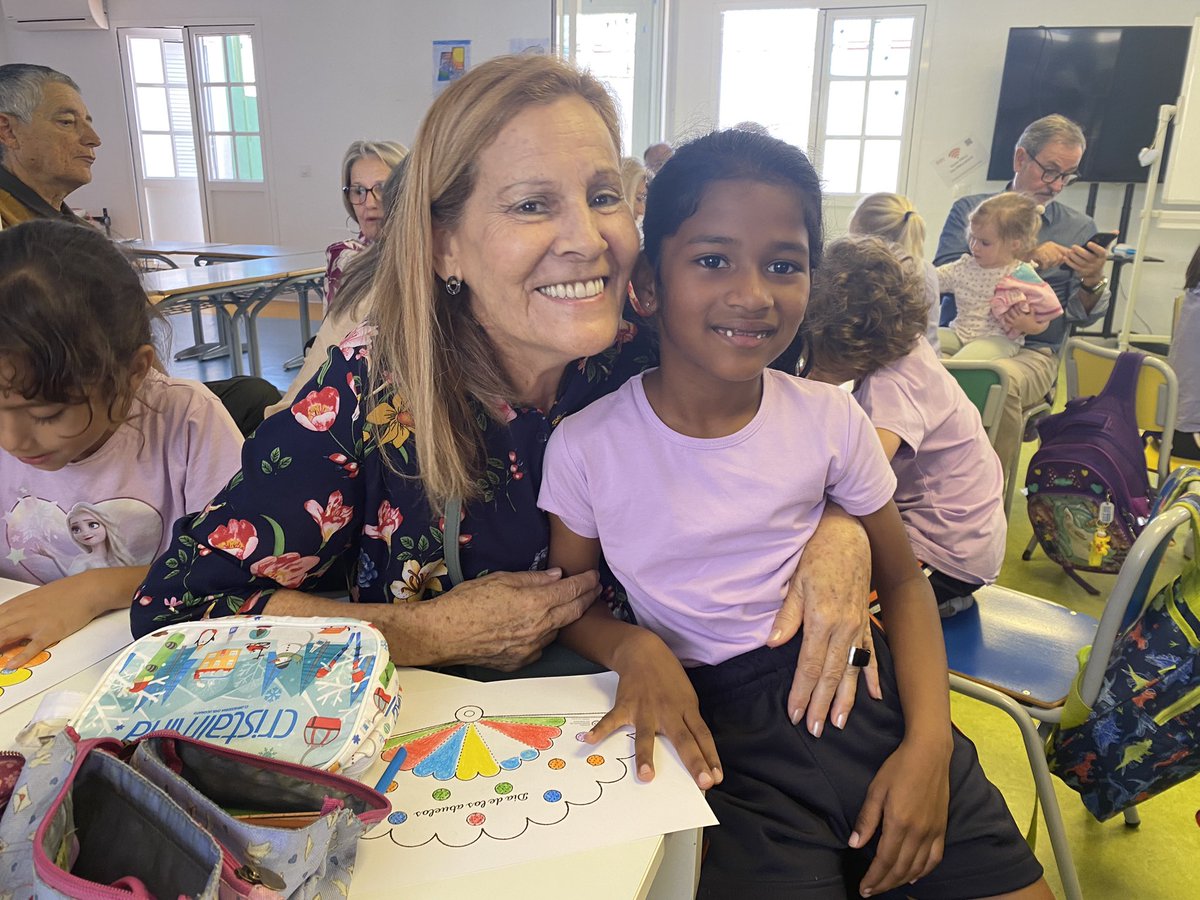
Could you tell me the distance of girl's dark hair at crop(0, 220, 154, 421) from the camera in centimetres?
119

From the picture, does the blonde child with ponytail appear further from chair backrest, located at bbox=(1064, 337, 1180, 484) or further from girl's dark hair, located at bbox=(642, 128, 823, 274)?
girl's dark hair, located at bbox=(642, 128, 823, 274)

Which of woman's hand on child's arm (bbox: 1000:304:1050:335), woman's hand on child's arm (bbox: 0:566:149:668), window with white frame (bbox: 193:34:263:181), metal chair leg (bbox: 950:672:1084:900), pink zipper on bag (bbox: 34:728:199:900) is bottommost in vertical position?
metal chair leg (bbox: 950:672:1084:900)

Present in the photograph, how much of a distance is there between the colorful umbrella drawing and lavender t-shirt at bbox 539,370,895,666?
28 cm

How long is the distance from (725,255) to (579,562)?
468 millimetres

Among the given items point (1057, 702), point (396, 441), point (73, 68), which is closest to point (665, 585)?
point (396, 441)

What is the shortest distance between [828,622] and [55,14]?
11.3 meters

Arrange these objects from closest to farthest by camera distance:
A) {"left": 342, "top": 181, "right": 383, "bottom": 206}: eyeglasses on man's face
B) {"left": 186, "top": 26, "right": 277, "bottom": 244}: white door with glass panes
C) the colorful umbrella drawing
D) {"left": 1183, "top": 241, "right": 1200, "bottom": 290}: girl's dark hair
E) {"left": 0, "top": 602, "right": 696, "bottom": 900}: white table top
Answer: {"left": 0, "top": 602, "right": 696, "bottom": 900}: white table top → the colorful umbrella drawing → {"left": 1183, "top": 241, "right": 1200, "bottom": 290}: girl's dark hair → {"left": 342, "top": 181, "right": 383, "bottom": 206}: eyeglasses on man's face → {"left": 186, "top": 26, "right": 277, "bottom": 244}: white door with glass panes

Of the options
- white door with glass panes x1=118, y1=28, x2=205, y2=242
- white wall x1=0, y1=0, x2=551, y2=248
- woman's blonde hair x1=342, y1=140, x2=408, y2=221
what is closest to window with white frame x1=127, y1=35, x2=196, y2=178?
white door with glass panes x1=118, y1=28, x2=205, y2=242

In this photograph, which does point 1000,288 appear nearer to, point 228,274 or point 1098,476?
point 1098,476

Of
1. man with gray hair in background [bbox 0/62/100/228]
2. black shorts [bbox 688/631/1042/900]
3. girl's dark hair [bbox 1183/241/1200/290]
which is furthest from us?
man with gray hair in background [bbox 0/62/100/228]

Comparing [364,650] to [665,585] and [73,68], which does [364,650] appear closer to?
[665,585]

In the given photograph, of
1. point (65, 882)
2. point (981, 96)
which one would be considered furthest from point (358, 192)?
point (981, 96)

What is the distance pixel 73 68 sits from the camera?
9383 millimetres

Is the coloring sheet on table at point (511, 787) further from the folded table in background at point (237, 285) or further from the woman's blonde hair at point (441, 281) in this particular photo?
the folded table in background at point (237, 285)
